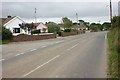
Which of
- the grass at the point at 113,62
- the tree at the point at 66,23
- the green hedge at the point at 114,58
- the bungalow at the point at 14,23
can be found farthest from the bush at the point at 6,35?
the tree at the point at 66,23

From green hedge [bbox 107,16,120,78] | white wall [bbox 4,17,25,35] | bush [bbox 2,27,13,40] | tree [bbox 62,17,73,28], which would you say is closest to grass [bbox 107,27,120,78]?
green hedge [bbox 107,16,120,78]

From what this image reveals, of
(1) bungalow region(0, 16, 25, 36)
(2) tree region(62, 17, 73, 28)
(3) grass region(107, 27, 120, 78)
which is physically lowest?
(3) grass region(107, 27, 120, 78)

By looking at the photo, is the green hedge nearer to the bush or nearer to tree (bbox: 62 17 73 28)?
the bush

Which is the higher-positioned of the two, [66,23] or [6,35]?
[66,23]

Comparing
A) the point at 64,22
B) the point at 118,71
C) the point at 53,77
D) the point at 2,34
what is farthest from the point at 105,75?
the point at 64,22

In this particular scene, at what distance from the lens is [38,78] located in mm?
12242

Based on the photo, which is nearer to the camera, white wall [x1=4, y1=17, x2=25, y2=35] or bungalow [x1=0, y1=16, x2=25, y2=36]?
bungalow [x1=0, y1=16, x2=25, y2=36]

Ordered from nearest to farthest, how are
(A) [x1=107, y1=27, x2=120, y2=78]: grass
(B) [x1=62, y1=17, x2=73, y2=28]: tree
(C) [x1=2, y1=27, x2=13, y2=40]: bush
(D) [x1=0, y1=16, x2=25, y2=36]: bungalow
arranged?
(A) [x1=107, y1=27, x2=120, y2=78]: grass → (C) [x1=2, y1=27, x2=13, y2=40]: bush → (D) [x1=0, y1=16, x2=25, y2=36]: bungalow → (B) [x1=62, y1=17, x2=73, y2=28]: tree

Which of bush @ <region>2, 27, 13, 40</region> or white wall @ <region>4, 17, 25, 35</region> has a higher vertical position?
white wall @ <region>4, 17, 25, 35</region>

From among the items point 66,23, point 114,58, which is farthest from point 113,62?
point 66,23

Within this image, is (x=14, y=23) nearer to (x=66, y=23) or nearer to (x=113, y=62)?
(x=113, y=62)

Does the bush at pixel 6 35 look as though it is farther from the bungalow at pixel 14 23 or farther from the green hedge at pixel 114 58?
the green hedge at pixel 114 58

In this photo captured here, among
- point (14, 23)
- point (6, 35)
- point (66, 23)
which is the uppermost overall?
Result: point (66, 23)

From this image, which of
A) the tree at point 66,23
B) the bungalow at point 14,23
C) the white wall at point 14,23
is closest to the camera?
the bungalow at point 14,23
